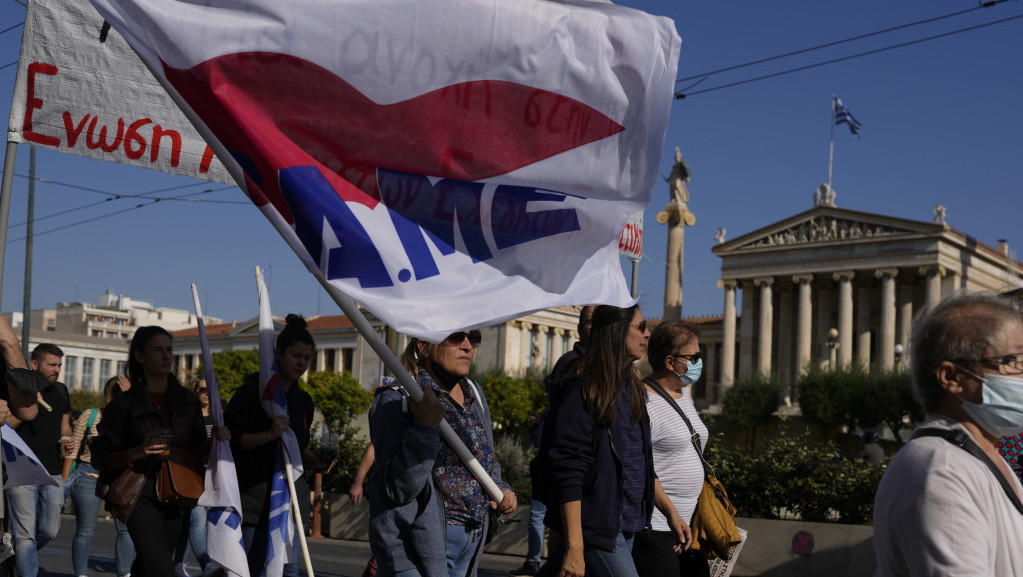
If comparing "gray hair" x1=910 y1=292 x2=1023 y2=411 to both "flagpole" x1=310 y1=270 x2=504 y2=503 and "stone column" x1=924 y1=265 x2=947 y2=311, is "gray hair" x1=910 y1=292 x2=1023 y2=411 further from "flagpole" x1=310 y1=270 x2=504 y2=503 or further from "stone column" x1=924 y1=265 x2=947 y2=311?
"stone column" x1=924 y1=265 x2=947 y2=311

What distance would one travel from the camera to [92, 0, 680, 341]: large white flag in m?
3.22

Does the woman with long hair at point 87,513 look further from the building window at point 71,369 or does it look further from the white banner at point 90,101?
the building window at point 71,369

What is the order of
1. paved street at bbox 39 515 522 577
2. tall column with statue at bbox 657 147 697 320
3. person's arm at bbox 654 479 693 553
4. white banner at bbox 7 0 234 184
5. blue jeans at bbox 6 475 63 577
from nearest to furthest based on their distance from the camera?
white banner at bbox 7 0 234 184, person's arm at bbox 654 479 693 553, blue jeans at bbox 6 475 63 577, paved street at bbox 39 515 522 577, tall column with statue at bbox 657 147 697 320

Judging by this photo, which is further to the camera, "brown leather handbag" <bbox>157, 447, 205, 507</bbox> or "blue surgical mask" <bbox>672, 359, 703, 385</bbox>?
"blue surgical mask" <bbox>672, 359, 703, 385</bbox>

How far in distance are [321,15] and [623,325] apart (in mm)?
1840

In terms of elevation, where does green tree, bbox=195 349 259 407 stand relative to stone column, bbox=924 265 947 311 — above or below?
below

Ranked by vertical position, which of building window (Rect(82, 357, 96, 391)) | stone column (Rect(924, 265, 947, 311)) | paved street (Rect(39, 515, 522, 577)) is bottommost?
building window (Rect(82, 357, 96, 391))

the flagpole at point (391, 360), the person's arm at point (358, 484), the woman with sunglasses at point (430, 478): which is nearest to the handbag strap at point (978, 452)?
the flagpole at point (391, 360)

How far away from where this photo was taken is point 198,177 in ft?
17.3

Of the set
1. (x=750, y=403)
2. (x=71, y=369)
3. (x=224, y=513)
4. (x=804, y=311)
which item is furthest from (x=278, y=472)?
(x=71, y=369)

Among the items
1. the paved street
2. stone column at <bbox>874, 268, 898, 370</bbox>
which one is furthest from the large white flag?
stone column at <bbox>874, 268, 898, 370</bbox>

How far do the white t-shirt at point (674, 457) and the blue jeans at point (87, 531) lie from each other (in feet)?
13.1

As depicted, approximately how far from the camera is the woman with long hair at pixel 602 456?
418 cm

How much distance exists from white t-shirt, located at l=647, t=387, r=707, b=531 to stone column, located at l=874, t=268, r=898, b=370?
62.1 meters
